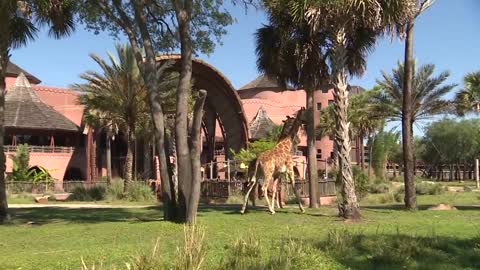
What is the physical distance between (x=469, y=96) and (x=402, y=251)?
29638 mm

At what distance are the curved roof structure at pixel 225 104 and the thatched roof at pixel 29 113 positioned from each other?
15278mm

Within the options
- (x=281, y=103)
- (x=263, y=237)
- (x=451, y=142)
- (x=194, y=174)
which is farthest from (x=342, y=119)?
(x=451, y=142)

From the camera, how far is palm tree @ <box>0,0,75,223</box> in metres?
18.2

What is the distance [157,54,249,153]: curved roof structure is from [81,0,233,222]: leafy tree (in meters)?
21.4

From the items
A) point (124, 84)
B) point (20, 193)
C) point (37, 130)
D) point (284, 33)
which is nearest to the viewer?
point (284, 33)

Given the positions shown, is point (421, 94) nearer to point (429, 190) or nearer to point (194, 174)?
point (429, 190)

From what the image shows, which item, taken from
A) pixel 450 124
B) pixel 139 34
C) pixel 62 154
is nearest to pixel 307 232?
pixel 139 34

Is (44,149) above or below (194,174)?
above

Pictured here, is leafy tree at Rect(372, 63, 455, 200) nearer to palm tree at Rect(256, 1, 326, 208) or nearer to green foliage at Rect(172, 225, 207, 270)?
palm tree at Rect(256, 1, 326, 208)

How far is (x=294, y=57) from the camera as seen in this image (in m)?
23.1

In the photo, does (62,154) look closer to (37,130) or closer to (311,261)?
(37,130)

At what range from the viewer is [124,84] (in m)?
34.6

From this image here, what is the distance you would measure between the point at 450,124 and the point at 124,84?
62409 millimetres

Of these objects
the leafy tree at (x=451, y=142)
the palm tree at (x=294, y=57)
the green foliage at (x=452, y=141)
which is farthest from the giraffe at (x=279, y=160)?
the leafy tree at (x=451, y=142)
